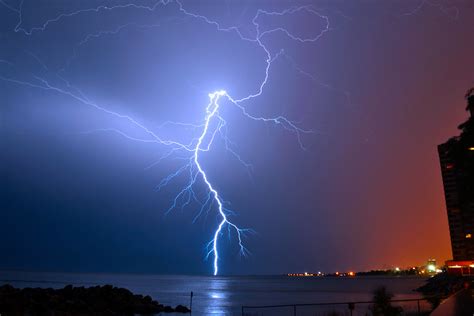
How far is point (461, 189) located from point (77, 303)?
59.9 ft

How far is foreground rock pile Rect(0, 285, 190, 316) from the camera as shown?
1880 centimetres

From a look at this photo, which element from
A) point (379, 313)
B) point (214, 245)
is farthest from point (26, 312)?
point (379, 313)

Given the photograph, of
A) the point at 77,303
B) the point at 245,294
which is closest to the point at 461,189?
the point at 77,303

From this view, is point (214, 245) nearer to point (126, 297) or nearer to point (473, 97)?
point (126, 297)

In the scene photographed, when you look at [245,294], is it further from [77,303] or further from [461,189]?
[461,189]

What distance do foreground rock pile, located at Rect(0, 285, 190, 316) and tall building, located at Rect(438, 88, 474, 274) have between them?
15.9 m

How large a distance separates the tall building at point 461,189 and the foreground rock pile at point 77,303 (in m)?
15.9

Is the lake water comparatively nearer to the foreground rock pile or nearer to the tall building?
the foreground rock pile

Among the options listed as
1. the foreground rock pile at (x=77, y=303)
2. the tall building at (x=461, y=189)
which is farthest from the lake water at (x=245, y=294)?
the tall building at (x=461, y=189)

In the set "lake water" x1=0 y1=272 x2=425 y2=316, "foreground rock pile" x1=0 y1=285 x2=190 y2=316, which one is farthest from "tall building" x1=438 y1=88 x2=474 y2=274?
"foreground rock pile" x1=0 y1=285 x2=190 y2=316

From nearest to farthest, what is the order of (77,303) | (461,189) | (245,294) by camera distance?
(461,189)
(77,303)
(245,294)

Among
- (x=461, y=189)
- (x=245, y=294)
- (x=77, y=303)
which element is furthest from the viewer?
(x=245, y=294)

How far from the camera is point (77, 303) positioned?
824 inches

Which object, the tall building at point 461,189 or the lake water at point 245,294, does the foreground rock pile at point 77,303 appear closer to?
the lake water at point 245,294
